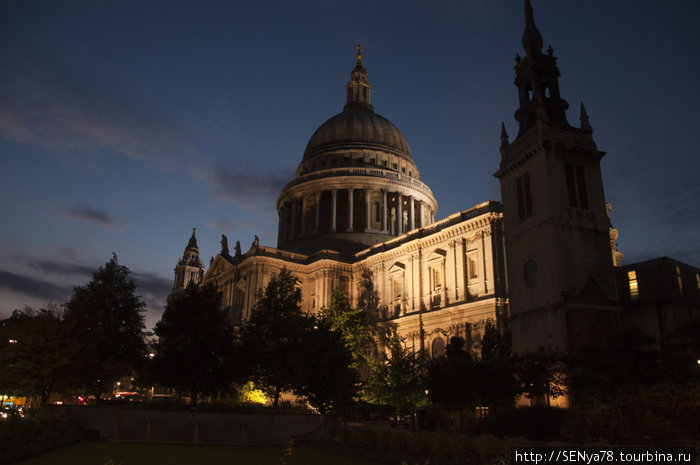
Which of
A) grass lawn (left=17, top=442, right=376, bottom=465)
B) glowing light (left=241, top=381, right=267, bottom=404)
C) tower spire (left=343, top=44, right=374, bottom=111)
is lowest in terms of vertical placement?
grass lawn (left=17, top=442, right=376, bottom=465)

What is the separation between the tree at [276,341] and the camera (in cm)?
3488

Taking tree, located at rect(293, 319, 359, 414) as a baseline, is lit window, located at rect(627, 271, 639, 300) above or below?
above

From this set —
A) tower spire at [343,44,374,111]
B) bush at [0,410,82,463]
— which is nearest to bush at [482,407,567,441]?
bush at [0,410,82,463]

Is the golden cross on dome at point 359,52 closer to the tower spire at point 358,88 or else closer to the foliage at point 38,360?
the tower spire at point 358,88

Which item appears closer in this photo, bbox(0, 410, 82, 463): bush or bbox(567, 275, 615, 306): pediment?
bbox(0, 410, 82, 463): bush

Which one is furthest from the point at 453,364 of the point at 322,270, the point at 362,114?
the point at 362,114

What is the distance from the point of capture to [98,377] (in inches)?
1405

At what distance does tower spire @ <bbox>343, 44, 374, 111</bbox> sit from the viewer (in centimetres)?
9969

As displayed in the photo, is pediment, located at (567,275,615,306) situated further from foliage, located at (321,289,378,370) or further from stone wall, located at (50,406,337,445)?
foliage, located at (321,289,378,370)

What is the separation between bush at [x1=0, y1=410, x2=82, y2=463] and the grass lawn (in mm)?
447

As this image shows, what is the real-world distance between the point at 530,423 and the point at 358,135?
2723 inches

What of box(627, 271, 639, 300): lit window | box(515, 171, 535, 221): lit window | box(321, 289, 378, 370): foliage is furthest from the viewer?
box(321, 289, 378, 370): foliage

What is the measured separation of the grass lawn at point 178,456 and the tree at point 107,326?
12713 millimetres

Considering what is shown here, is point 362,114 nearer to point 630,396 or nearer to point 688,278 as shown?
point 688,278
